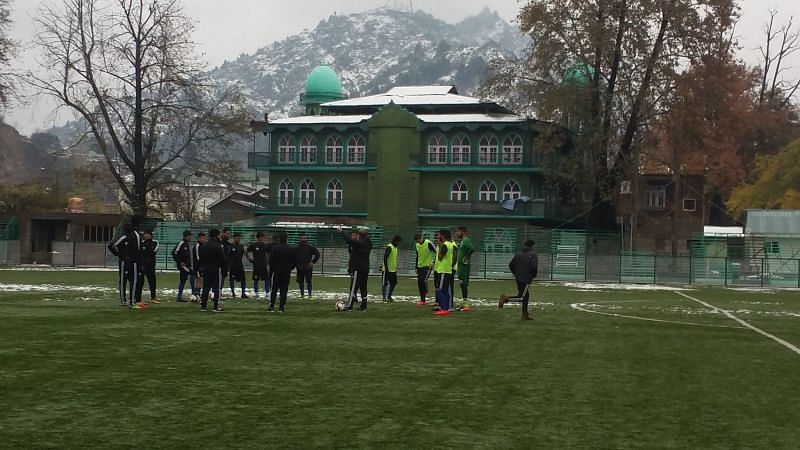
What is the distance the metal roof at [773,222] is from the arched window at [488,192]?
18.8 metres

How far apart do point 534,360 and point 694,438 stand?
19.0 feet

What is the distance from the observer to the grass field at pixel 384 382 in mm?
9227

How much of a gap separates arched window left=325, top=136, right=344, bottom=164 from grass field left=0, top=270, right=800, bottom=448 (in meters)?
56.5

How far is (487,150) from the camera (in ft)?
249

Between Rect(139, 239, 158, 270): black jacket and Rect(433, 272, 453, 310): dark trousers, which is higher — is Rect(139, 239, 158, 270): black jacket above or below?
above

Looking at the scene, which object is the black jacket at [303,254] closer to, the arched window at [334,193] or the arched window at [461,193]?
the arched window at [461,193]

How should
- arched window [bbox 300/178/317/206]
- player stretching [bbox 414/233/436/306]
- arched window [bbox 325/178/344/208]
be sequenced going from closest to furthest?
player stretching [bbox 414/233/436/306], arched window [bbox 325/178/344/208], arched window [bbox 300/178/317/206]

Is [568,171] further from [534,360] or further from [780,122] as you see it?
[534,360]

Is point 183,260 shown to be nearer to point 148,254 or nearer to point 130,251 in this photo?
point 148,254

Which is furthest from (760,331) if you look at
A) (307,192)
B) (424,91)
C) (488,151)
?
(424,91)

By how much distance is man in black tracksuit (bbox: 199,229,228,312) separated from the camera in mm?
22873

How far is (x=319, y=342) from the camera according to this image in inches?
667

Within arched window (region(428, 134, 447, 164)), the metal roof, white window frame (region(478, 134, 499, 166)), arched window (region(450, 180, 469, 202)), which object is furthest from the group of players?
arched window (region(428, 134, 447, 164))

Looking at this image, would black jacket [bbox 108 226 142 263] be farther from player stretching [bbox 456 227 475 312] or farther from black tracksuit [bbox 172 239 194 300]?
player stretching [bbox 456 227 475 312]
